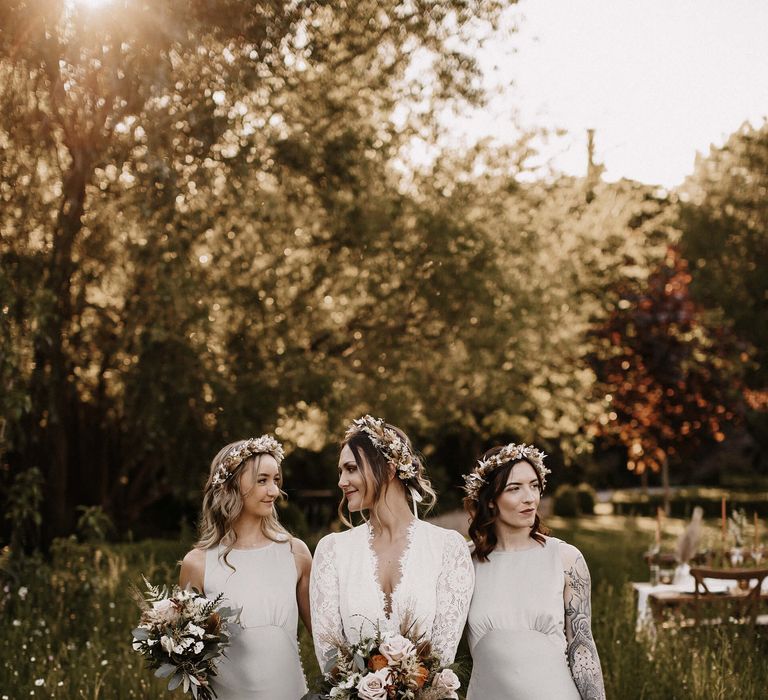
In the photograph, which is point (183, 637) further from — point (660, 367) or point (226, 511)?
point (660, 367)

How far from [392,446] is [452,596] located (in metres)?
0.65

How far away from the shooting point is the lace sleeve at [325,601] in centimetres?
368

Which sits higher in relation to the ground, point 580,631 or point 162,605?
point 162,605

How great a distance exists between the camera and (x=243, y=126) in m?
9.30

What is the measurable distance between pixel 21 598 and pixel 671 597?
17.6 feet

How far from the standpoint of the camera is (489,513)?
4.26m

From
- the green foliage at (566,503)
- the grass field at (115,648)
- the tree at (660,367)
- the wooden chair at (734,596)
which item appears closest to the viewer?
the grass field at (115,648)

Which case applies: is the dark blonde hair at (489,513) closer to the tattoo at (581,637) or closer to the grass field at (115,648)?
the tattoo at (581,637)

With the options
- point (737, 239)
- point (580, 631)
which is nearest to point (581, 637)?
point (580, 631)

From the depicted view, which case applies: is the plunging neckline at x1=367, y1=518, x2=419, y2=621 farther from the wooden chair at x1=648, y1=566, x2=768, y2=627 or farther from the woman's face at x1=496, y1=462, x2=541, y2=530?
the wooden chair at x1=648, y1=566, x2=768, y2=627

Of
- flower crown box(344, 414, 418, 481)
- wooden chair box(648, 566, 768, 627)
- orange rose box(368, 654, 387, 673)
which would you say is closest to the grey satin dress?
flower crown box(344, 414, 418, 481)

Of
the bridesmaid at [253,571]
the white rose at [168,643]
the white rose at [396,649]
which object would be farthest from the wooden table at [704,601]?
the white rose at [168,643]

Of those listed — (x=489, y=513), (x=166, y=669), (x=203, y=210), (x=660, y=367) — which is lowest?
(x=166, y=669)

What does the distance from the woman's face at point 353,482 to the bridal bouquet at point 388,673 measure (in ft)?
1.98
